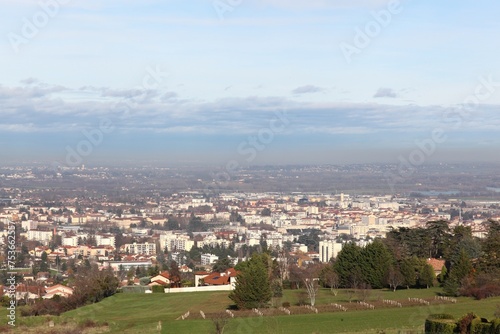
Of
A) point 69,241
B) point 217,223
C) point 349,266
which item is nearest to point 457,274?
point 349,266

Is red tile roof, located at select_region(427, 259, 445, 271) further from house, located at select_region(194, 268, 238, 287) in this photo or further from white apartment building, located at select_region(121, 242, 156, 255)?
white apartment building, located at select_region(121, 242, 156, 255)

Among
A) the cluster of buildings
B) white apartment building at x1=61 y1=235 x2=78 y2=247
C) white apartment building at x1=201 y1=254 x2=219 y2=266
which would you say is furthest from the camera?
white apartment building at x1=61 y1=235 x2=78 y2=247

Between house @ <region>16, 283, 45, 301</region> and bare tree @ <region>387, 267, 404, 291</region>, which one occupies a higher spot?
bare tree @ <region>387, 267, 404, 291</region>

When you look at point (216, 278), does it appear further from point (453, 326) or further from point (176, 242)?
point (176, 242)

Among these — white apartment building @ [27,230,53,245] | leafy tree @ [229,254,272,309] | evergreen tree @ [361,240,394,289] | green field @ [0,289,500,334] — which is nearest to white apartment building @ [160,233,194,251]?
white apartment building @ [27,230,53,245]

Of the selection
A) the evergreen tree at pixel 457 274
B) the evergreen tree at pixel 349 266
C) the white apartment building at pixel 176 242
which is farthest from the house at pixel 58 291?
the white apartment building at pixel 176 242

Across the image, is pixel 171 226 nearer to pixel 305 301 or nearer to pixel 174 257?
pixel 174 257

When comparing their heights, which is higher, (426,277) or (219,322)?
(219,322)

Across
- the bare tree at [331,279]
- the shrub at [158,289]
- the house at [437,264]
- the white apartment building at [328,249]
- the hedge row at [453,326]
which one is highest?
the hedge row at [453,326]

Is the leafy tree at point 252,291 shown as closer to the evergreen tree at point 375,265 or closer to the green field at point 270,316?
the green field at point 270,316

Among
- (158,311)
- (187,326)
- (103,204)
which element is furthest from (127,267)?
(103,204)
